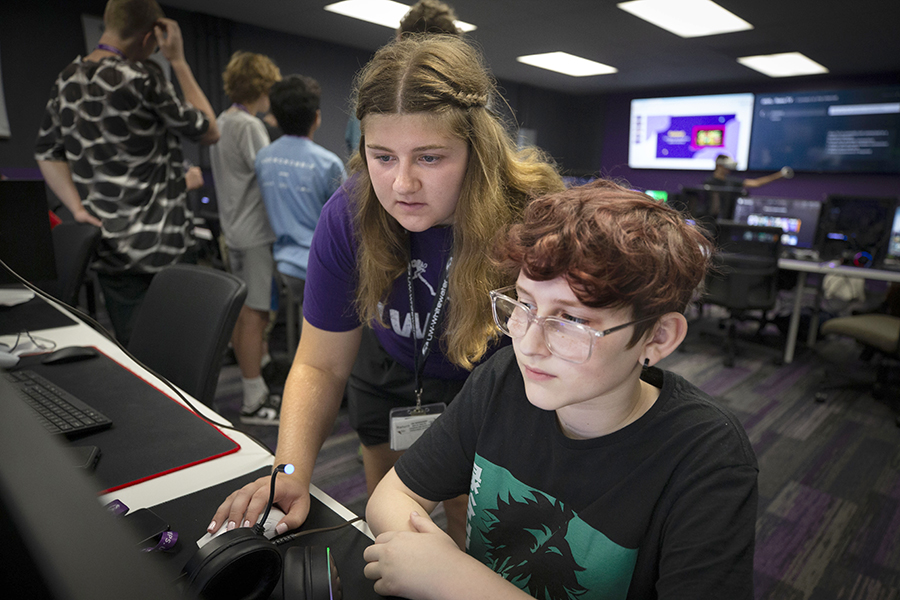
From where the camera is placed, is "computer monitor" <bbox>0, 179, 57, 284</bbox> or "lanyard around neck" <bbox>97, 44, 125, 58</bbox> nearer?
"computer monitor" <bbox>0, 179, 57, 284</bbox>

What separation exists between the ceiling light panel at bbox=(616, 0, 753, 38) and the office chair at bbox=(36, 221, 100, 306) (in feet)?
14.2

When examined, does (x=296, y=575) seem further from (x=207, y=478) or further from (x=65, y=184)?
(x=65, y=184)

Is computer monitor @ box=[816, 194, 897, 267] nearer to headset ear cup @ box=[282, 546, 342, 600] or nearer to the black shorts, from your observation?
the black shorts

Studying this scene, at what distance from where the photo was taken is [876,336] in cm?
322

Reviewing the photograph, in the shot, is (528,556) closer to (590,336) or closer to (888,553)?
(590,336)

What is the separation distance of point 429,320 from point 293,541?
1.68ft

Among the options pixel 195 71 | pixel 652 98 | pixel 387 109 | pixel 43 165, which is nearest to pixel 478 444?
pixel 387 109

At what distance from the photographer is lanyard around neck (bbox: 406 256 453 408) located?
1.11 m

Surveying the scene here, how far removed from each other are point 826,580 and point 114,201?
115 inches

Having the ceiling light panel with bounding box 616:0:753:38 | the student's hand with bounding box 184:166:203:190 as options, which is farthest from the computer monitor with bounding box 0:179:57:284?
the ceiling light panel with bounding box 616:0:753:38

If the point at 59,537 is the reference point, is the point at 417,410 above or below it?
below

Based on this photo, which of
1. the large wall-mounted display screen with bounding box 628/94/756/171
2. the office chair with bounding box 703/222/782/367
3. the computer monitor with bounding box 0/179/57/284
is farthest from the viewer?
the large wall-mounted display screen with bounding box 628/94/756/171

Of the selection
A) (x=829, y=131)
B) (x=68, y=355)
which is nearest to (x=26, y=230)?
(x=68, y=355)

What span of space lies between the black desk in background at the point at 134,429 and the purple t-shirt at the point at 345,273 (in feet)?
1.04
